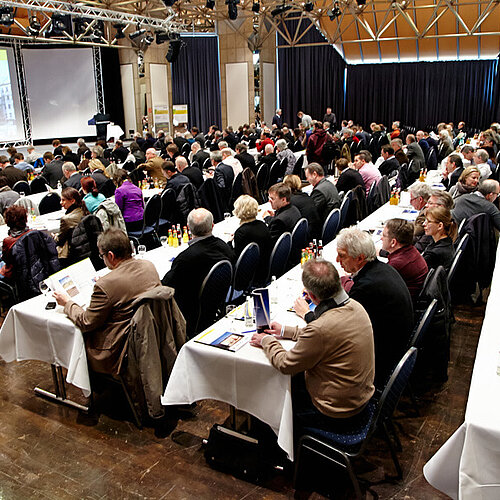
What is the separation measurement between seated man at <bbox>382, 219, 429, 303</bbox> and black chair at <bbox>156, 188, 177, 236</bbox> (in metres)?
4.26

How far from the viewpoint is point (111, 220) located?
5.89 m

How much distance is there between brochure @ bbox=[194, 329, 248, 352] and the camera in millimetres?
3123

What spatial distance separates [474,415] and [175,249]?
10.6ft

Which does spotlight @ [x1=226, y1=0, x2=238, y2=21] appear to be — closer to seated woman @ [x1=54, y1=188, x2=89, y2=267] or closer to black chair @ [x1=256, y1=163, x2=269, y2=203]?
black chair @ [x1=256, y1=163, x2=269, y2=203]

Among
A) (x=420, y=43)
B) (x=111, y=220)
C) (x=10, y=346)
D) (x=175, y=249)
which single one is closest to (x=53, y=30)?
(x=111, y=220)

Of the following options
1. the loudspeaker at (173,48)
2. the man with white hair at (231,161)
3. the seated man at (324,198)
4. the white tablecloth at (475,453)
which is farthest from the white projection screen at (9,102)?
the white tablecloth at (475,453)

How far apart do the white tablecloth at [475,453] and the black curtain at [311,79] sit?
795 inches

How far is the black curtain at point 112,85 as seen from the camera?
19.1 metres

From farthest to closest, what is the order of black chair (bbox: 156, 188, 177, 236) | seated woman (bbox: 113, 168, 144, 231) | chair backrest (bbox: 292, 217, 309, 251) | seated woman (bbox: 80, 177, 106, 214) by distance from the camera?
black chair (bbox: 156, 188, 177, 236) < seated woman (bbox: 113, 168, 144, 231) < seated woman (bbox: 80, 177, 106, 214) < chair backrest (bbox: 292, 217, 309, 251)

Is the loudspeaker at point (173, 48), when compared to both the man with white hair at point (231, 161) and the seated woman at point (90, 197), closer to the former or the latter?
the man with white hair at point (231, 161)

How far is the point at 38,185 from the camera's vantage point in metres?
8.46

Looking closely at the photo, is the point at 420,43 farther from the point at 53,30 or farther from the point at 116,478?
the point at 116,478

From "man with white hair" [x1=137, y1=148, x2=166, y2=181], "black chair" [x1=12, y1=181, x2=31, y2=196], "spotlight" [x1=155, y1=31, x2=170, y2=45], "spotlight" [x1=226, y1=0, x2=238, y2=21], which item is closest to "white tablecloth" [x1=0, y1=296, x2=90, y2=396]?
"black chair" [x1=12, y1=181, x2=31, y2=196]

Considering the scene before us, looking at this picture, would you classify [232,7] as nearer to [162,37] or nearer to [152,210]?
[162,37]
